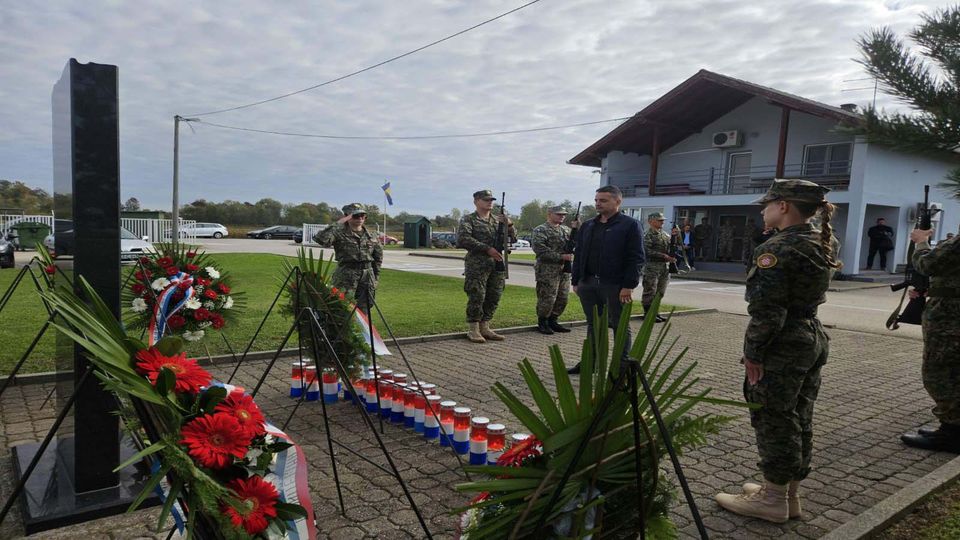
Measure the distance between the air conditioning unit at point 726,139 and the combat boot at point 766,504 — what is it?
2433 centimetres

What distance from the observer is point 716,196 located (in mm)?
24281

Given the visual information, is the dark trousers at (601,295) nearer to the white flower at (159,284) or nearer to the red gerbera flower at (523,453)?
the white flower at (159,284)

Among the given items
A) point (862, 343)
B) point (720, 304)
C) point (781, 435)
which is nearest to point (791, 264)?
point (781, 435)

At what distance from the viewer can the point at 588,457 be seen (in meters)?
1.77

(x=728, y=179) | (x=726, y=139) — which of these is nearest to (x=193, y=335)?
(x=726, y=139)

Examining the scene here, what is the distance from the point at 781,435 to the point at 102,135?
398cm

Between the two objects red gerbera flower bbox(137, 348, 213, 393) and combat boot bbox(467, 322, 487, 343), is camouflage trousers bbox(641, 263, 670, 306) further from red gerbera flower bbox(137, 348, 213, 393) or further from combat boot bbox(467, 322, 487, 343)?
red gerbera flower bbox(137, 348, 213, 393)

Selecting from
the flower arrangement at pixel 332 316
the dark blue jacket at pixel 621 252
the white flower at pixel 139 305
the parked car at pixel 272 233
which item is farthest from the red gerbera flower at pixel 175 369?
the parked car at pixel 272 233

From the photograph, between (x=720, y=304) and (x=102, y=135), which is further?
(x=720, y=304)

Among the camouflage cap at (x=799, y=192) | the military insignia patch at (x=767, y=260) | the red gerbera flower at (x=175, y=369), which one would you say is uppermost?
the camouflage cap at (x=799, y=192)

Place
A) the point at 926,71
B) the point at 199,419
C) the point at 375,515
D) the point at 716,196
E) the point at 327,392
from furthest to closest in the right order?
the point at 716,196, the point at 327,392, the point at 375,515, the point at 199,419, the point at 926,71

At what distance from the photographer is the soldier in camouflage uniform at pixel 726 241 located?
25.3 meters

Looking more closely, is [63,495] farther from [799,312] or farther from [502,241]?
[502,241]

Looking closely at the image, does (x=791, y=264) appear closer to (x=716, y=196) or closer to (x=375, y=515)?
(x=375, y=515)
